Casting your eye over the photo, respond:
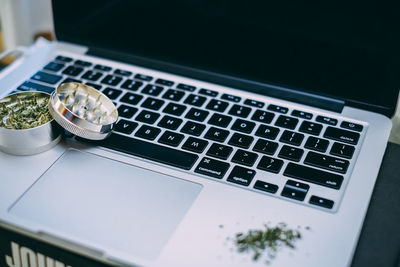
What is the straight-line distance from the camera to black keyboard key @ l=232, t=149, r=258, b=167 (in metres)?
0.53

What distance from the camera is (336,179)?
1.69 ft

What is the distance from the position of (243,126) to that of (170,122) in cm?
9

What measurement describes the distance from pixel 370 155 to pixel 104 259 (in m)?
0.32

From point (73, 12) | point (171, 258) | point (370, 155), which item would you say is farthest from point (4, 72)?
point (370, 155)

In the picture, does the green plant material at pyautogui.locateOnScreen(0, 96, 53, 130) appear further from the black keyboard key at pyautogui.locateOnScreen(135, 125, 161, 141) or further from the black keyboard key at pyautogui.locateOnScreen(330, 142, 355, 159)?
the black keyboard key at pyautogui.locateOnScreen(330, 142, 355, 159)

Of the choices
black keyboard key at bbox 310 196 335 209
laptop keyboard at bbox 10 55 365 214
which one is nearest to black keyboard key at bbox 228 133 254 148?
laptop keyboard at bbox 10 55 365 214

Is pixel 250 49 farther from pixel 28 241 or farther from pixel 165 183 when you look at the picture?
pixel 28 241

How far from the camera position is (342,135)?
574 mm

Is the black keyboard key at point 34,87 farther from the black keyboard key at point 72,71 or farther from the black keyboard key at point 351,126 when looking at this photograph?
the black keyboard key at point 351,126

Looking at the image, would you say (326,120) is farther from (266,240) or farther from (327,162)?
(266,240)

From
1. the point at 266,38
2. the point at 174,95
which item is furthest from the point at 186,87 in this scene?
the point at 266,38

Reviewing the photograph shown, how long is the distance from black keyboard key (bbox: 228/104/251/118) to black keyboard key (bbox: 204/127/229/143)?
1.6 inches

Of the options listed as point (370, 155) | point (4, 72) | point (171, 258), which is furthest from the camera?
point (4, 72)

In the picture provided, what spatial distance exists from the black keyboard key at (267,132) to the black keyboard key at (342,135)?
0.20 feet
